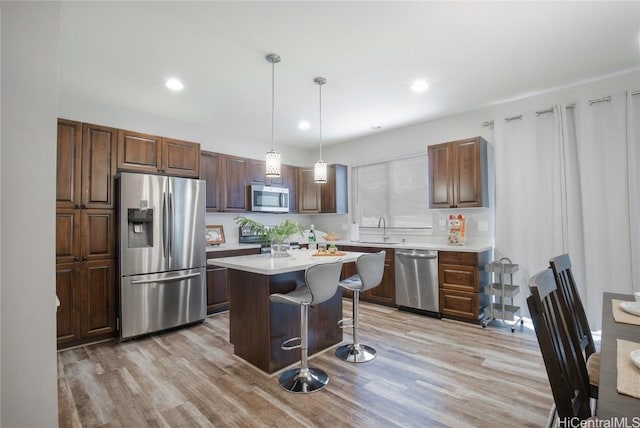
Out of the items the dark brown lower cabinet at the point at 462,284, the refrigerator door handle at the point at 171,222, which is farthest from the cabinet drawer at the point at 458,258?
the refrigerator door handle at the point at 171,222

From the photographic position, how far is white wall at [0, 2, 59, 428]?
Answer: 4.10 feet

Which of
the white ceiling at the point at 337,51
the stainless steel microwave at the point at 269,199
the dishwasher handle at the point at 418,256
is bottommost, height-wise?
the dishwasher handle at the point at 418,256

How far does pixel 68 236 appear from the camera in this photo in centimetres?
305

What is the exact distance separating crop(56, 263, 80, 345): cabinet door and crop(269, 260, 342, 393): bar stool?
7.20ft

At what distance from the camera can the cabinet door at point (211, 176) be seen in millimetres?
4352

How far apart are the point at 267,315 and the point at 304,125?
3093 millimetres

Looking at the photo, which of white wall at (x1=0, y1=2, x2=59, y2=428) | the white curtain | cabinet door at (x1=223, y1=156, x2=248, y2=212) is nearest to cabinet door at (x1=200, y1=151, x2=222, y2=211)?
cabinet door at (x1=223, y1=156, x2=248, y2=212)

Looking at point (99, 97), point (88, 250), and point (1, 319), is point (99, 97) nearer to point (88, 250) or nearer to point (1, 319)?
point (88, 250)

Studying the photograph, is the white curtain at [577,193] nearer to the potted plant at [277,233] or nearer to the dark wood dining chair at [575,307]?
the dark wood dining chair at [575,307]

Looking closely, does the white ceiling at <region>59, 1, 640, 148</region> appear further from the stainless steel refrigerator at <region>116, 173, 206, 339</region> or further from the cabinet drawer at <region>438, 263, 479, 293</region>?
the cabinet drawer at <region>438, 263, 479, 293</region>

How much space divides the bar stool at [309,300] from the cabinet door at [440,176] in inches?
95.9

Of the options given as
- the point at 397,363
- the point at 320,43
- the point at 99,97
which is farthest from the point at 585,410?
the point at 99,97

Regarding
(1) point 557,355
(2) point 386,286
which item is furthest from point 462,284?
(1) point 557,355

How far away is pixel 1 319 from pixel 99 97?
3.16 meters
